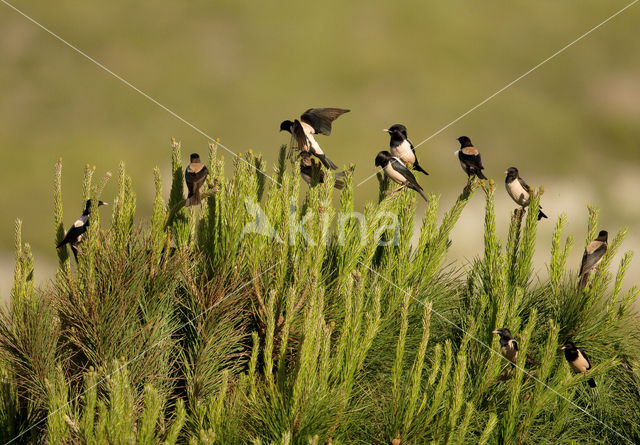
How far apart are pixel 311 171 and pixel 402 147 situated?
1048mm

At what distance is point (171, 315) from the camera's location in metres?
5.84

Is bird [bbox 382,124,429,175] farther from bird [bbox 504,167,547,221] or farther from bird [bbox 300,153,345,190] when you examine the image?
bird [bbox 504,167,547,221]

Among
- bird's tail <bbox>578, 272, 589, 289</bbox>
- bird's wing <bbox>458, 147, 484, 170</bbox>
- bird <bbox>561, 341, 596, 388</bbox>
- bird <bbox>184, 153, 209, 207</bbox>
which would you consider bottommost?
bird <bbox>561, 341, 596, 388</bbox>

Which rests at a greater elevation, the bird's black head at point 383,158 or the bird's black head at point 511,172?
the bird's black head at point 511,172

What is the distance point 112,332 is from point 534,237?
3522 mm

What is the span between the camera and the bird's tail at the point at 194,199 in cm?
607

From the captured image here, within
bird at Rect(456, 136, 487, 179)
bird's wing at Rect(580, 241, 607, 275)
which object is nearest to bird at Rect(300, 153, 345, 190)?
bird at Rect(456, 136, 487, 179)

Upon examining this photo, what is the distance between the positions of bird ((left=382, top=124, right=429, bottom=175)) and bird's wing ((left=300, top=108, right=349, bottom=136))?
0.53 m

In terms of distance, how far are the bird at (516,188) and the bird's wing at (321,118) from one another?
1.82 meters

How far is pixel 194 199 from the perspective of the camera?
6.12m

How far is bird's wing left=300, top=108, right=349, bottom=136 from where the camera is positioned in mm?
6945

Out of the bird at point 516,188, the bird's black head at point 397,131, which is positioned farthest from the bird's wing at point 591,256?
the bird's black head at point 397,131

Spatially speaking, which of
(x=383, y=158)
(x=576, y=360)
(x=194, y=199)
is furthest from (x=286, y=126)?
(x=576, y=360)

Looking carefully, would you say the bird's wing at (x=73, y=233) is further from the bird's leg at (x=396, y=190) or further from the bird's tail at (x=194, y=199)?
the bird's leg at (x=396, y=190)
